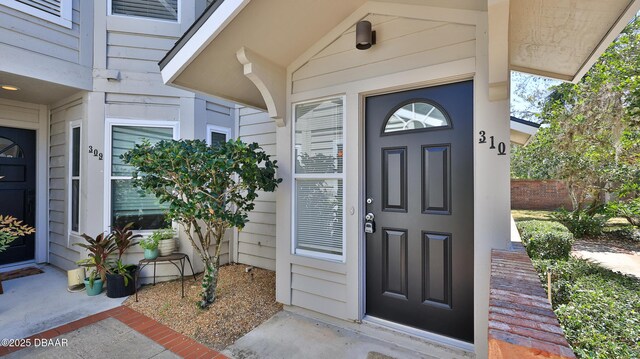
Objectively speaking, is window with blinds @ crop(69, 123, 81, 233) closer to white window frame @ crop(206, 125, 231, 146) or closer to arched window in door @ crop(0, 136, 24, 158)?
arched window in door @ crop(0, 136, 24, 158)

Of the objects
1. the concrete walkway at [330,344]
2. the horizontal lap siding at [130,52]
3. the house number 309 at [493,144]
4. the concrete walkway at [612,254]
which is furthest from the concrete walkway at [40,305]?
the concrete walkway at [612,254]

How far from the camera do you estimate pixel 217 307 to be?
2.98 metres

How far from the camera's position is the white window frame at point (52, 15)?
326 cm

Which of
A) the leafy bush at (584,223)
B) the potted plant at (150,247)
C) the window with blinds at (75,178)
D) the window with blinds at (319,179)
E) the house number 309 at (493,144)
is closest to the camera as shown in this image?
the house number 309 at (493,144)

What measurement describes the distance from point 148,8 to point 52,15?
106 centimetres

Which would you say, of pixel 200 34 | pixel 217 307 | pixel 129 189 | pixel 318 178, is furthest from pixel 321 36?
pixel 129 189

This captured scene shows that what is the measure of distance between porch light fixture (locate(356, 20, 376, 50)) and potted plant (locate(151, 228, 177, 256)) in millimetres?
3179

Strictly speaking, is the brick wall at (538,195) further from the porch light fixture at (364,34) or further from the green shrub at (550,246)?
the porch light fixture at (364,34)

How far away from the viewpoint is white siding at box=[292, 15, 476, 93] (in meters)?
2.16

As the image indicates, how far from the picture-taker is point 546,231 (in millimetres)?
4180

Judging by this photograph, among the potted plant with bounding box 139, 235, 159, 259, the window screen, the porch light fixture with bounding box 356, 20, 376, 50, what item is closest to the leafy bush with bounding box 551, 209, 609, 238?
the porch light fixture with bounding box 356, 20, 376, 50

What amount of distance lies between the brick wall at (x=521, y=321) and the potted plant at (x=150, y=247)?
3540 mm

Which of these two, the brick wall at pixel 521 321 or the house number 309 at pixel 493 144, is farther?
the house number 309 at pixel 493 144

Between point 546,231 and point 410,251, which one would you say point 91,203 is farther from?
point 546,231
